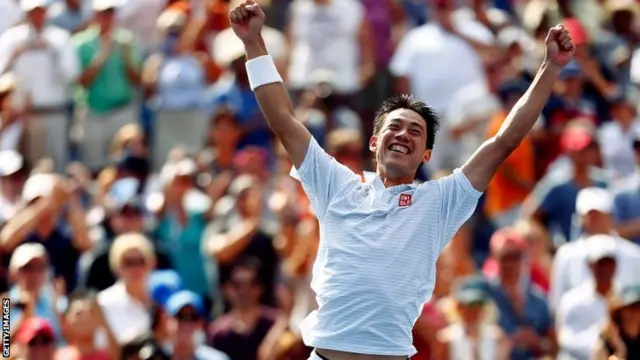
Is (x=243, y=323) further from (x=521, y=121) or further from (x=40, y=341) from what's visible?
(x=521, y=121)

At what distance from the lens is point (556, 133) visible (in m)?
14.5

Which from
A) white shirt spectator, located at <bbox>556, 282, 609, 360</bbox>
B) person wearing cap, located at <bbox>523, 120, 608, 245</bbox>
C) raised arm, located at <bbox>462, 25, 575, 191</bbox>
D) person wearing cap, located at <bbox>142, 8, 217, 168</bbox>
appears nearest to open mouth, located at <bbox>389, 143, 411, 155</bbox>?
raised arm, located at <bbox>462, 25, 575, 191</bbox>

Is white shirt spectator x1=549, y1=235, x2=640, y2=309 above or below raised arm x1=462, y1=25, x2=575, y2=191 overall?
below

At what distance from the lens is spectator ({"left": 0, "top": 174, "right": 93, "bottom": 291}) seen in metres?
12.0

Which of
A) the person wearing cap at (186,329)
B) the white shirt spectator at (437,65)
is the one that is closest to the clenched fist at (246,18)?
the person wearing cap at (186,329)

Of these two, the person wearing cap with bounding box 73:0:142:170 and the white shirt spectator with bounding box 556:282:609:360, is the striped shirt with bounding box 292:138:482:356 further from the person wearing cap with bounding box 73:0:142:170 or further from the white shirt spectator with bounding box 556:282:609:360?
the person wearing cap with bounding box 73:0:142:170

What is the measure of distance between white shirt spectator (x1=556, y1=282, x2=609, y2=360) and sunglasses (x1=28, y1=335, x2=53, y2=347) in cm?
327

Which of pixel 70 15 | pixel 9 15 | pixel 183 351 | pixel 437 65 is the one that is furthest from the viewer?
pixel 70 15

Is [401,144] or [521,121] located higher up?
[521,121]

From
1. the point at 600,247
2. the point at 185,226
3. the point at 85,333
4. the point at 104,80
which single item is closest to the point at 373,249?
the point at 85,333

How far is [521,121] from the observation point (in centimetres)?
691

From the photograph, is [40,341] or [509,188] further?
[509,188]

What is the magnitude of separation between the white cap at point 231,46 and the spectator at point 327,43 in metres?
0.16

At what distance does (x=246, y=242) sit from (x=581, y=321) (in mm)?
2620
